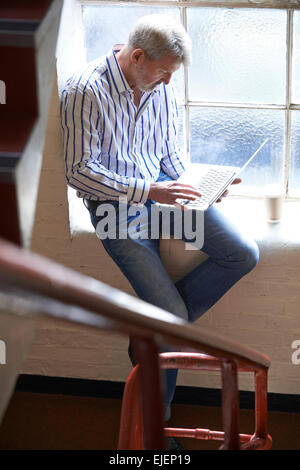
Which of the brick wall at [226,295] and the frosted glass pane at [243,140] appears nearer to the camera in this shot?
the brick wall at [226,295]

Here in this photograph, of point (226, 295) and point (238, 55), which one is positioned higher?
point (238, 55)

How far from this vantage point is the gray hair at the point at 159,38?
2.45 meters

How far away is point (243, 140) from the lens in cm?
303

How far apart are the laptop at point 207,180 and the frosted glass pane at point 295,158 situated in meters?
0.40

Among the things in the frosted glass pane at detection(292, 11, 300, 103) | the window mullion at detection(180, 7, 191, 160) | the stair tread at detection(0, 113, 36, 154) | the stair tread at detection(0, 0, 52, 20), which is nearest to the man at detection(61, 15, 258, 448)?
the window mullion at detection(180, 7, 191, 160)

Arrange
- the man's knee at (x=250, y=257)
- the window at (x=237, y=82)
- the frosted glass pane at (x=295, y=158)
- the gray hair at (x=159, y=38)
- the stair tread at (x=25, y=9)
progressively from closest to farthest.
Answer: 1. the stair tread at (x=25, y=9)
2. the gray hair at (x=159, y=38)
3. the man's knee at (x=250, y=257)
4. the window at (x=237, y=82)
5. the frosted glass pane at (x=295, y=158)

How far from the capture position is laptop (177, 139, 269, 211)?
2549mm

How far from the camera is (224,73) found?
2932mm

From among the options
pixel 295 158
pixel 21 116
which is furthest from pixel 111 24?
pixel 21 116

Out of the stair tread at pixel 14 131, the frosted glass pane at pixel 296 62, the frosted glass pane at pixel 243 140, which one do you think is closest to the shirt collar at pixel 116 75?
the frosted glass pane at pixel 243 140

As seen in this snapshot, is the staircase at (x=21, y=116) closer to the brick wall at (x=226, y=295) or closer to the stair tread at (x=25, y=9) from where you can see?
the stair tread at (x=25, y=9)

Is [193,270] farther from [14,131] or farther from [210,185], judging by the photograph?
[14,131]

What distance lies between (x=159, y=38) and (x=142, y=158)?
0.51 meters

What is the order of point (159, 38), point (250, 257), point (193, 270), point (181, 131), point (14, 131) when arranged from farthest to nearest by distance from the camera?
point (181, 131)
point (193, 270)
point (250, 257)
point (159, 38)
point (14, 131)
